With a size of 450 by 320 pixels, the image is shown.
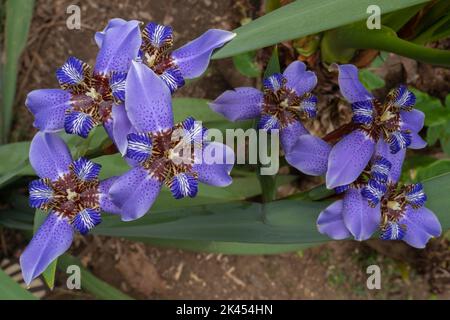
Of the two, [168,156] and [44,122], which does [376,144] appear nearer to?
[168,156]

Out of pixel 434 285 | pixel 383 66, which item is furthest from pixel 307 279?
pixel 383 66

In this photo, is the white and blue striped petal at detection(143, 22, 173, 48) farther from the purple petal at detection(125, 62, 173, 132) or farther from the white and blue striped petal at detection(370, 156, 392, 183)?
the white and blue striped petal at detection(370, 156, 392, 183)

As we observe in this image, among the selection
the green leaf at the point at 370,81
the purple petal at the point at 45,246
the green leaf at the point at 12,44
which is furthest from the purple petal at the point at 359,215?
the green leaf at the point at 12,44

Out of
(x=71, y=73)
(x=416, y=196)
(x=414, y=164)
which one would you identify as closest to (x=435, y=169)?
(x=414, y=164)

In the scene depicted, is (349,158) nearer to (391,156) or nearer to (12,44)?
(391,156)

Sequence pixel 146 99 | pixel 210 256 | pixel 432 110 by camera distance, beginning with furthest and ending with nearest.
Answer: pixel 210 256
pixel 432 110
pixel 146 99

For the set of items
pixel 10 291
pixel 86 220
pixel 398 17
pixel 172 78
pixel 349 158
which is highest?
pixel 398 17

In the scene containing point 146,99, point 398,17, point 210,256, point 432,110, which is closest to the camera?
point 146,99
